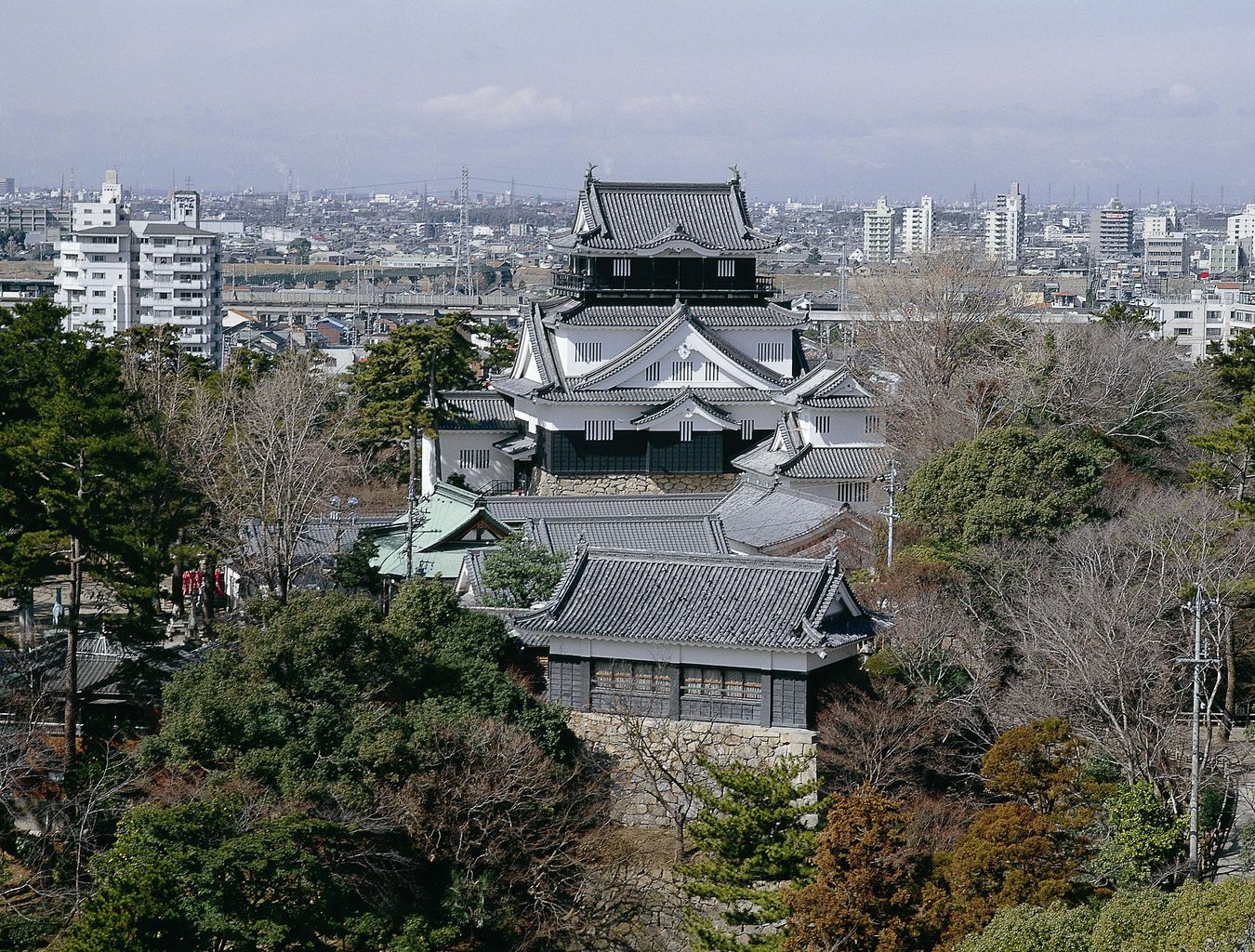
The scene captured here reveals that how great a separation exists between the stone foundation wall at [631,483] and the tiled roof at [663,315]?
3.54 metres

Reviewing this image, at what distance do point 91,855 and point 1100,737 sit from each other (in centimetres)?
1241

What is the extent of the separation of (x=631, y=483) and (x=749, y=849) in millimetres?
18833

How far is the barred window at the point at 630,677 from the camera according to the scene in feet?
69.7

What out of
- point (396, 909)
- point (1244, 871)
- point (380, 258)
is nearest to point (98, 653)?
point (396, 909)

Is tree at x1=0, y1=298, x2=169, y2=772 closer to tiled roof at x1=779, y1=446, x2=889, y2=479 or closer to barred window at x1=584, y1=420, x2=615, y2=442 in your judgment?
tiled roof at x1=779, y1=446, x2=889, y2=479

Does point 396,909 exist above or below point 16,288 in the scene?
below

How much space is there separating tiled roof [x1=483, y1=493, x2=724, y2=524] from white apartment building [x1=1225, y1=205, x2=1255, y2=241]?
157 meters

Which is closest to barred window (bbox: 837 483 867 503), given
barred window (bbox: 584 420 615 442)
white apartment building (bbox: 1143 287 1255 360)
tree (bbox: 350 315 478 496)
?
barred window (bbox: 584 420 615 442)

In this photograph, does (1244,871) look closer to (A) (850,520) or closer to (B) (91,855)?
(A) (850,520)

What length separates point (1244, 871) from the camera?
1897cm

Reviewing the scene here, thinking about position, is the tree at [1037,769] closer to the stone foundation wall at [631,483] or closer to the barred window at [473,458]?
the stone foundation wall at [631,483]

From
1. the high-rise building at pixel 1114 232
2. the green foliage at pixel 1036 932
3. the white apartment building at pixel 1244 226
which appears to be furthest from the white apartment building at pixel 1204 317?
the high-rise building at pixel 1114 232

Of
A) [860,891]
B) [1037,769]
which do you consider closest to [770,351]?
[1037,769]

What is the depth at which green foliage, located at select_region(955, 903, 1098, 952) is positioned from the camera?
15484 millimetres
